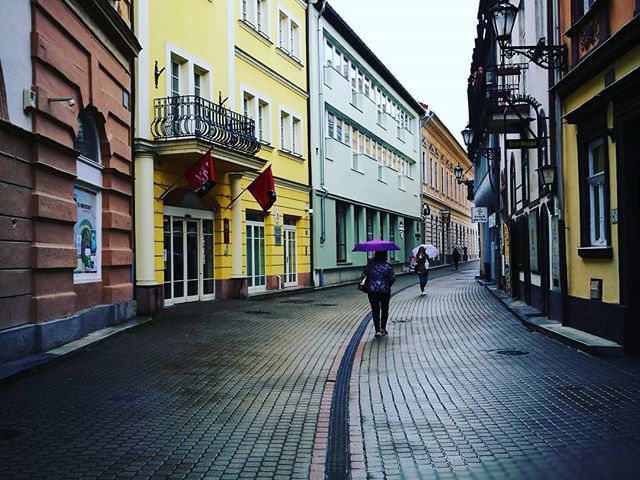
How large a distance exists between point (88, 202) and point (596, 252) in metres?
8.90

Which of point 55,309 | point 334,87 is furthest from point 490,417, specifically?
A: point 334,87

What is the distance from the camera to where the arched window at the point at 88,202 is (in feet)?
40.4

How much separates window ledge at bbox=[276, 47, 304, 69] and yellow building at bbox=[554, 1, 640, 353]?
1415 cm

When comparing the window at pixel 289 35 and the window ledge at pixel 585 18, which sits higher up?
the window at pixel 289 35

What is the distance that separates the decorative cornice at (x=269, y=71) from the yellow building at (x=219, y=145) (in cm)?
7

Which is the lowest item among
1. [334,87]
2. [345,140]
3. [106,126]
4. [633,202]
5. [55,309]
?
[55,309]

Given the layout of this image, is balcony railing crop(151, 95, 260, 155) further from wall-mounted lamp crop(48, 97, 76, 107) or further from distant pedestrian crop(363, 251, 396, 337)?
distant pedestrian crop(363, 251, 396, 337)

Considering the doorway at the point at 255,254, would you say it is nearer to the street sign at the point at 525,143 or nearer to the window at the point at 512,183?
the window at the point at 512,183

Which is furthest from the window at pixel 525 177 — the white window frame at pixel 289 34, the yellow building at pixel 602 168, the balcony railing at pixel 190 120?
the white window frame at pixel 289 34

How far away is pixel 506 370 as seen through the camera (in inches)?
355

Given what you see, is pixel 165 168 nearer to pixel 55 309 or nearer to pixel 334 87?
pixel 55 309

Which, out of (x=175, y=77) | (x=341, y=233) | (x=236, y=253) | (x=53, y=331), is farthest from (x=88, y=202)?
(x=341, y=233)

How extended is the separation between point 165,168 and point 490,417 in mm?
12682

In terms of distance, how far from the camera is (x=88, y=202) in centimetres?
1290
